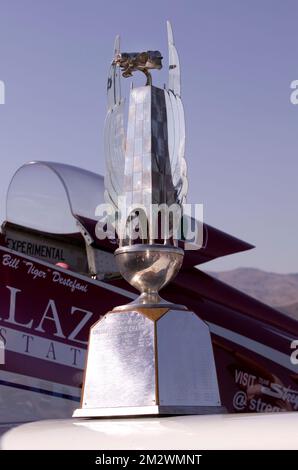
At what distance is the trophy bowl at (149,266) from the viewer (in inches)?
80.9

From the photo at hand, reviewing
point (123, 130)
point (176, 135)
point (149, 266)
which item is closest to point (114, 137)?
point (123, 130)

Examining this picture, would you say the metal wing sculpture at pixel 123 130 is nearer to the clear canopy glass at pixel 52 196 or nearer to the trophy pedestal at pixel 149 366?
the trophy pedestal at pixel 149 366

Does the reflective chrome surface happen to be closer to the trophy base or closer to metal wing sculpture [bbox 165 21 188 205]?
the trophy base

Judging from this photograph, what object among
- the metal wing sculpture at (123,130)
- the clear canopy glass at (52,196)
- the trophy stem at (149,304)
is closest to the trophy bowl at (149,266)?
the trophy stem at (149,304)

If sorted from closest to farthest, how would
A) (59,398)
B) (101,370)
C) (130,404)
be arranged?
(130,404) < (101,370) < (59,398)

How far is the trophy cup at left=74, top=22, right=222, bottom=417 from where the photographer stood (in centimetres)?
185

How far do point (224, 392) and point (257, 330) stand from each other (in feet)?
1.67

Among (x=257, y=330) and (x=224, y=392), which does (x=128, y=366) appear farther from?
(x=257, y=330)

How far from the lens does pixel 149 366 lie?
1842mm

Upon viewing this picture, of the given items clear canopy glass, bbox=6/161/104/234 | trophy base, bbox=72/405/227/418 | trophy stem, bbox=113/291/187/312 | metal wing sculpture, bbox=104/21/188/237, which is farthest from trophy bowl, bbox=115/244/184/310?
clear canopy glass, bbox=6/161/104/234

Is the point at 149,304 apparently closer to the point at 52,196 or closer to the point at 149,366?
the point at 149,366

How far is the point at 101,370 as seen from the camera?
196 cm

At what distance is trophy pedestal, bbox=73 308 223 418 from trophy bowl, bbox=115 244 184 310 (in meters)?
0.09
